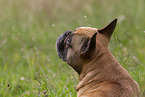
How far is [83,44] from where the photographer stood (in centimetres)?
306

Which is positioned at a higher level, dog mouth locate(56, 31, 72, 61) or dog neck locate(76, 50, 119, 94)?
dog mouth locate(56, 31, 72, 61)

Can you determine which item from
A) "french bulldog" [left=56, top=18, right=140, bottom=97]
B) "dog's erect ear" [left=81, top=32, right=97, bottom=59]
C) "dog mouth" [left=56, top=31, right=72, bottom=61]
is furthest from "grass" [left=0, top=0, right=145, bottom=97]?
"dog's erect ear" [left=81, top=32, right=97, bottom=59]

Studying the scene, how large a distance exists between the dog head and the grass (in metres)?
0.45

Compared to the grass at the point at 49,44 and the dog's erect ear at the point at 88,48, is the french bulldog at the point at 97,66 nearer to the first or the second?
the dog's erect ear at the point at 88,48

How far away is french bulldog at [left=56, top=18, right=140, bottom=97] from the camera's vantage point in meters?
2.77

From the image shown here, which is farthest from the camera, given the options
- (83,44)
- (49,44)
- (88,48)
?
(49,44)

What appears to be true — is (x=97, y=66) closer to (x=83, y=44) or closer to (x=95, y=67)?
(x=95, y=67)

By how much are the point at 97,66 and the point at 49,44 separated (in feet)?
11.7

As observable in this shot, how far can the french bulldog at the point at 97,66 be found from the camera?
9.10 ft

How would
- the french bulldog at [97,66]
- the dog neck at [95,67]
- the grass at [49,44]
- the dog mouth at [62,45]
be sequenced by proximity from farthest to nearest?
the grass at [49,44] < the dog mouth at [62,45] < the dog neck at [95,67] < the french bulldog at [97,66]

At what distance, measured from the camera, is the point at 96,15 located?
861cm

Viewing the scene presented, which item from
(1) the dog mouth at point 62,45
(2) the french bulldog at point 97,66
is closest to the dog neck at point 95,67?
(2) the french bulldog at point 97,66

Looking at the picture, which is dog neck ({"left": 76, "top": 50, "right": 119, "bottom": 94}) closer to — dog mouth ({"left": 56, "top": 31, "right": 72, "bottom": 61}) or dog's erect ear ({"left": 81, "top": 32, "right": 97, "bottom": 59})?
dog's erect ear ({"left": 81, "top": 32, "right": 97, "bottom": 59})

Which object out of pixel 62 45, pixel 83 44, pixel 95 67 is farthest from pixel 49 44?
pixel 95 67
